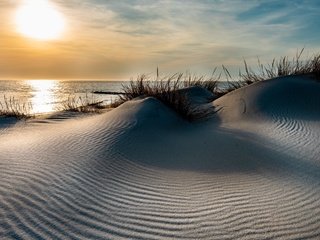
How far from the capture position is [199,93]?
9.12 meters

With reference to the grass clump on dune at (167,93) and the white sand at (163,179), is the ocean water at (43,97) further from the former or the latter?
the white sand at (163,179)

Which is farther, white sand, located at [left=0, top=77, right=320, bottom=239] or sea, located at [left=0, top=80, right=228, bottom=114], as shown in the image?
sea, located at [left=0, top=80, right=228, bottom=114]

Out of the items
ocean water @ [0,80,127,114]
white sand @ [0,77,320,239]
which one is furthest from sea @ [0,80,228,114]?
white sand @ [0,77,320,239]

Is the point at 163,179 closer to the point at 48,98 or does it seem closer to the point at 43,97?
the point at 48,98

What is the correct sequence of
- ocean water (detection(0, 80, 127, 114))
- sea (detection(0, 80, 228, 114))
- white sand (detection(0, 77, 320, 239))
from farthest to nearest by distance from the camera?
ocean water (detection(0, 80, 127, 114)) → sea (detection(0, 80, 228, 114)) → white sand (detection(0, 77, 320, 239))

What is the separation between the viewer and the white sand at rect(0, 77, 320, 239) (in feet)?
7.95

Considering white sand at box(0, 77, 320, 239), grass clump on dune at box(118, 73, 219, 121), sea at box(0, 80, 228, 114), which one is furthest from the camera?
sea at box(0, 80, 228, 114)

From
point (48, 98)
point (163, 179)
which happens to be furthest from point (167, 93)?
point (48, 98)

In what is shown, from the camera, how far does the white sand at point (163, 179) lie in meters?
2.42

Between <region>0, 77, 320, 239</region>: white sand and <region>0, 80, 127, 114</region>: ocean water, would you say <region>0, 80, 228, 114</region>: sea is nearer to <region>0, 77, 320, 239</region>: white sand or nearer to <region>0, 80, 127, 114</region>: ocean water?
<region>0, 80, 127, 114</region>: ocean water

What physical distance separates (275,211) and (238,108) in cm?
396

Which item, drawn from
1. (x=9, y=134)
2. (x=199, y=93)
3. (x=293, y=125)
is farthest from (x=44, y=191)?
(x=199, y=93)

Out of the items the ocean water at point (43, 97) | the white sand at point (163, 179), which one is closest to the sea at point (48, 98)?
the ocean water at point (43, 97)

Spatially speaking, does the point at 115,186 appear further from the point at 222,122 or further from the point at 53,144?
the point at 222,122
